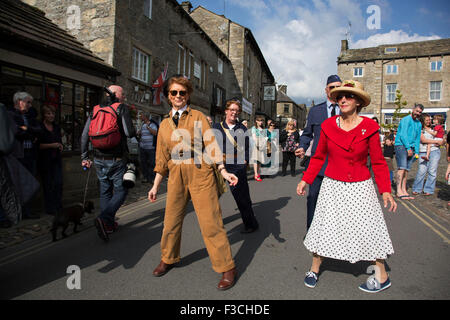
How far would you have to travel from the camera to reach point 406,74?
37.4 meters

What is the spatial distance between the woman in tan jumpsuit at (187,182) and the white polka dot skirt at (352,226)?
883 mm

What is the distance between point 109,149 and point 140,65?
28.6 feet

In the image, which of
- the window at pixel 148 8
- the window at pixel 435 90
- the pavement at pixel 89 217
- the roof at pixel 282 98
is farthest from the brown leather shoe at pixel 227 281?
the roof at pixel 282 98

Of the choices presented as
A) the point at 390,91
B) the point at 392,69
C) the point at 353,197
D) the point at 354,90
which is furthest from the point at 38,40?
the point at 392,69

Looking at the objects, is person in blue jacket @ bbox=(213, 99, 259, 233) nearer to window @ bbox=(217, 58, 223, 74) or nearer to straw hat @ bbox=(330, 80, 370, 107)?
straw hat @ bbox=(330, 80, 370, 107)

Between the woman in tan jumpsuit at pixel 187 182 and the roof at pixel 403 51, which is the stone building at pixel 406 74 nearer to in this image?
the roof at pixel 403 51

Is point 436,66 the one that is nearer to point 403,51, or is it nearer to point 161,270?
point 403,51

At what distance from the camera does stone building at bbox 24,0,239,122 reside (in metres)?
10.2

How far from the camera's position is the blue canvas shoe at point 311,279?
2.84 meters

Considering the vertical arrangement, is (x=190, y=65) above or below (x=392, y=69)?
below

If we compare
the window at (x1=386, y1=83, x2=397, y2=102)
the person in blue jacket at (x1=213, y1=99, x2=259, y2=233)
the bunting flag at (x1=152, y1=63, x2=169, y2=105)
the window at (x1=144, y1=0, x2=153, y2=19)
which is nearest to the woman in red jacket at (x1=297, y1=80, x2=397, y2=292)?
the person in blue jacket at (x1=213, y1=99, x2=259, y2=233)

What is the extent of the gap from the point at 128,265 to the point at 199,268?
79cm

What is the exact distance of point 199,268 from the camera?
10.7ft

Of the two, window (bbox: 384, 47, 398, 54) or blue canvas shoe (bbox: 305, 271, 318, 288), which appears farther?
window (bbox: 384, 47, 398, 54)
